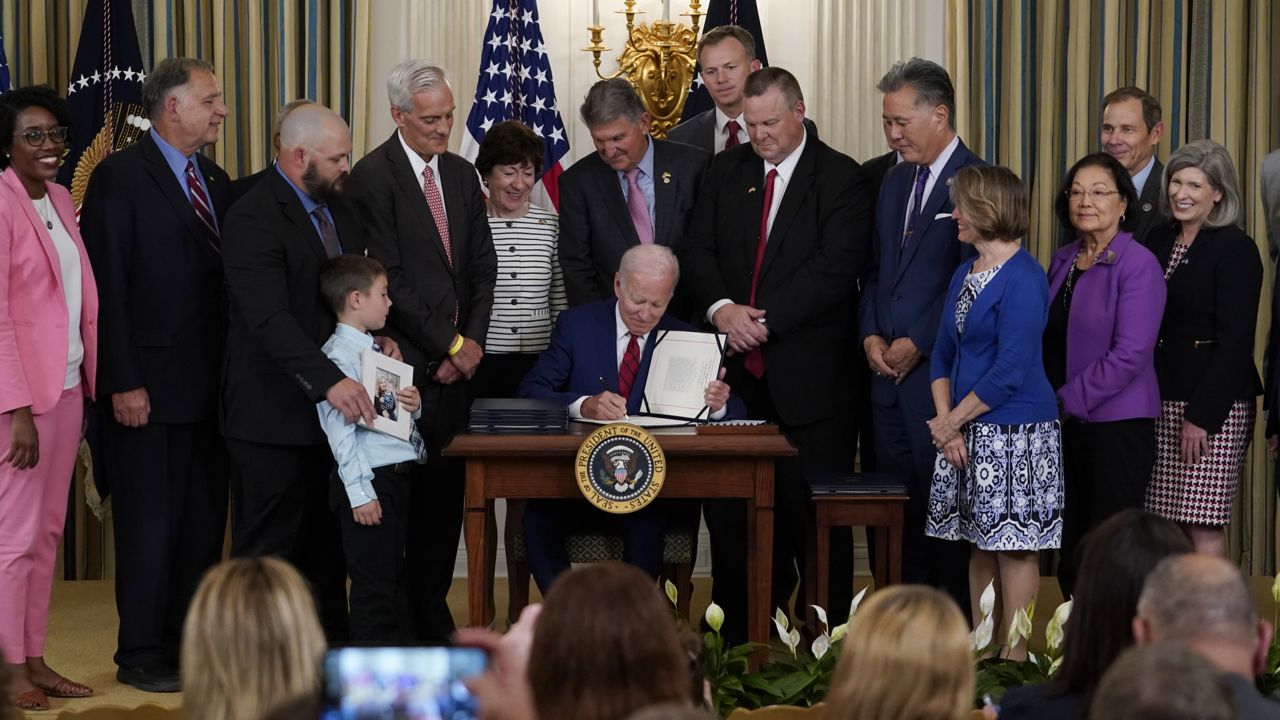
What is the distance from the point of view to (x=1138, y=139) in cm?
507

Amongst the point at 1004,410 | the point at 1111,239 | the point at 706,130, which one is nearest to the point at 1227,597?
the point at 1004,410

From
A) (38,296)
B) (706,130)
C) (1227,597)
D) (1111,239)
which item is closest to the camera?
(1227,597)

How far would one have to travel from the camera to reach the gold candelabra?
6.51 m

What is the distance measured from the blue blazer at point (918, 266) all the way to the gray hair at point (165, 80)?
2.21m

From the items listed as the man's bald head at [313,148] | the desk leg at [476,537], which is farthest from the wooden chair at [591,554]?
the man's bald head at [313,148]

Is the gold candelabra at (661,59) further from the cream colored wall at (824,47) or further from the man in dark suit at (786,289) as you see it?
the man in dark suit at (786,289)

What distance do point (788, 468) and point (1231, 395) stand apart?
1.41m

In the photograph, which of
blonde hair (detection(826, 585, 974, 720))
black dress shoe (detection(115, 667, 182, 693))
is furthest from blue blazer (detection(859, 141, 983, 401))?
blonde hair (detection(826, 585, 974, 720))

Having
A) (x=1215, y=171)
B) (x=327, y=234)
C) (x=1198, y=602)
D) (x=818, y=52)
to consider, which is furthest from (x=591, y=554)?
(x=818, y=52)

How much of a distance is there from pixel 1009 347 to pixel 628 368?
1156mm

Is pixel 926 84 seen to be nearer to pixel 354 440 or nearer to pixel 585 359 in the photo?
pixel 585 359

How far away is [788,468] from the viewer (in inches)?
199

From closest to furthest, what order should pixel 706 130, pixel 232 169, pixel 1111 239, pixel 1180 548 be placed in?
pixel 1180 548
pixel 1111 239
pixel 706 130
pixel 232 169

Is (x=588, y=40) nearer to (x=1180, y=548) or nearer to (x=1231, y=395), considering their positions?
(x=1231, y=395)
